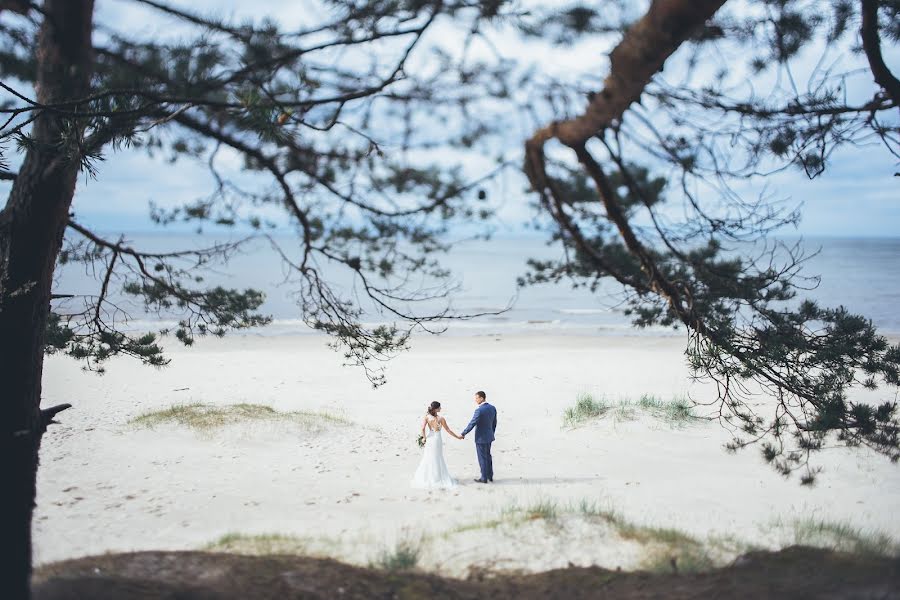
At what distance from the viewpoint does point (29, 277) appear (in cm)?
450

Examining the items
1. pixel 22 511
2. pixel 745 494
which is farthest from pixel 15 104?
pixel 745 494

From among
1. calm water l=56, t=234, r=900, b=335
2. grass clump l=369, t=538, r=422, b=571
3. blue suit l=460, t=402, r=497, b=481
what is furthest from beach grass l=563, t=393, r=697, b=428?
grass clump l=369, t=538, r=422, b=571

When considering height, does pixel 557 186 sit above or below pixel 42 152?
below

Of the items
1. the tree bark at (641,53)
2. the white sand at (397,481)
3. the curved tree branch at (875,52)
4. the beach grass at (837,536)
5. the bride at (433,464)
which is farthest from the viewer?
the bride at (433,464)

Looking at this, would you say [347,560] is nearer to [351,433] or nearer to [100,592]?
[100,592]

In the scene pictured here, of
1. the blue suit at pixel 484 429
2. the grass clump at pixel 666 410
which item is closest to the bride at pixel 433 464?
the blue suit at pixel 484 429

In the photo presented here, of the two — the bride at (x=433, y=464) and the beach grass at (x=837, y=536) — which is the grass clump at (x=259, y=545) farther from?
the beach grass at (x=837, y=536)

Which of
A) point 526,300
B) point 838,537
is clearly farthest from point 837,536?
point 526,300

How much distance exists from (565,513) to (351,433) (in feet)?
20.3

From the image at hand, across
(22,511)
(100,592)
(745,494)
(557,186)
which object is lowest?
(745,494)

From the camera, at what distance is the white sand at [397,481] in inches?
277

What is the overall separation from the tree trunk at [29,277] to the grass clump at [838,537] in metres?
6.97

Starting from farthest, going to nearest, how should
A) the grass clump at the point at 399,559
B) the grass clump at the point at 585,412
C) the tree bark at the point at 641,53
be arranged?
the grass clump at the point at 585,412, the grass clump at the point at 399,559, the tree bark at the point at 641,53

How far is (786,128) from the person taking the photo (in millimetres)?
5312
